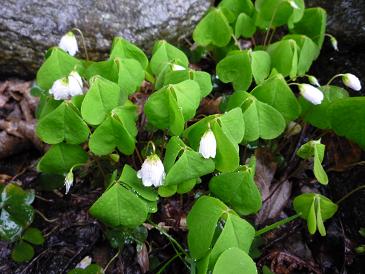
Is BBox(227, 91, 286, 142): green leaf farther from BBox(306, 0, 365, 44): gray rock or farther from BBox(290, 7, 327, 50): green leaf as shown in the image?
BBox(306, 0, 365, 44): gray rock

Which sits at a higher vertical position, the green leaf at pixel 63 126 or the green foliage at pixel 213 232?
the green leaf at pixel 63 126

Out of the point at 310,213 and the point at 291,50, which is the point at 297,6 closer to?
the point at 291,50

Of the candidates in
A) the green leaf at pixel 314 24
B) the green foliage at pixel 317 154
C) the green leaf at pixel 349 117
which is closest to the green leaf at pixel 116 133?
the green foliage at pixel 317 154

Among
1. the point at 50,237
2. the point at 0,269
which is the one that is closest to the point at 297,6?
the point at 50,237

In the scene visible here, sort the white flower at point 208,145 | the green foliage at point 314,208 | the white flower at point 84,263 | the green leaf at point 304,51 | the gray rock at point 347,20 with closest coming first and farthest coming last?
1. the white flower at point 208,145
2. the green foliage at point 314,208
3. the white flower at point 84,263
4. the green leaf at point 304,51
5. the gray rock at point 347,20

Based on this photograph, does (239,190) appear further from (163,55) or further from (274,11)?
(274,11)

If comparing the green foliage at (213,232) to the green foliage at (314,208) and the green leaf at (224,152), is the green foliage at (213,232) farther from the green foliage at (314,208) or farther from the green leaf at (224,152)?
the green foliage at (314,208)
